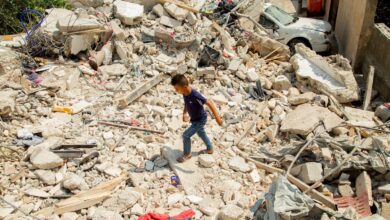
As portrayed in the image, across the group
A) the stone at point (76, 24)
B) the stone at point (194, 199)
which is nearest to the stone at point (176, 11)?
the stone at point (76, 24)

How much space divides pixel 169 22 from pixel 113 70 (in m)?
2.25

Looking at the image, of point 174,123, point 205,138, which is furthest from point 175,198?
point 174,123

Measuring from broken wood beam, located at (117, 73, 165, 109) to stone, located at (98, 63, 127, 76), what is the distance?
2.43ft

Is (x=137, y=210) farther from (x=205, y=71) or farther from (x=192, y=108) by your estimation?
(x=205, y=71)

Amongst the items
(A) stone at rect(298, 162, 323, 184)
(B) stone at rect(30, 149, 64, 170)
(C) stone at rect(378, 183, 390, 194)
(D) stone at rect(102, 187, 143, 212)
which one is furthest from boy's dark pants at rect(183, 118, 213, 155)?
(C) stone at rect(378, 183, 390, 194)

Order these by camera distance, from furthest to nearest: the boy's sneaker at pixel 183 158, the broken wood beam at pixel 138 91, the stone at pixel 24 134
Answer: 1. the broken wood beam at pixel 138 91
2. the stone at pixel 24 134
3. the boy's sneaker at pixel 183 158

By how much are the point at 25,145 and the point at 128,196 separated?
2137mm

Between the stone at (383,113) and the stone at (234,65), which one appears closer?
the stone at (383,113)

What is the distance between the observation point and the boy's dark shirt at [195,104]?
595 cm

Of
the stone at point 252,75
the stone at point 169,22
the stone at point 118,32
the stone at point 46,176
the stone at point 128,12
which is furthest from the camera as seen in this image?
the stone at point 169,22

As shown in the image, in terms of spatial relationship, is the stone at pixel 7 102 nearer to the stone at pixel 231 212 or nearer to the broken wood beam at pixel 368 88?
the stone at pixel 231 212

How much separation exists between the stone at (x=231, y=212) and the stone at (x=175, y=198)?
667 mm

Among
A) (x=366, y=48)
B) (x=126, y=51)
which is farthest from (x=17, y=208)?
(x=366, y=48)

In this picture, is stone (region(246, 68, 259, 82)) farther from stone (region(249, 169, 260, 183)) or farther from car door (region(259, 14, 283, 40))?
stone (region(249, 169, 260, 183))
